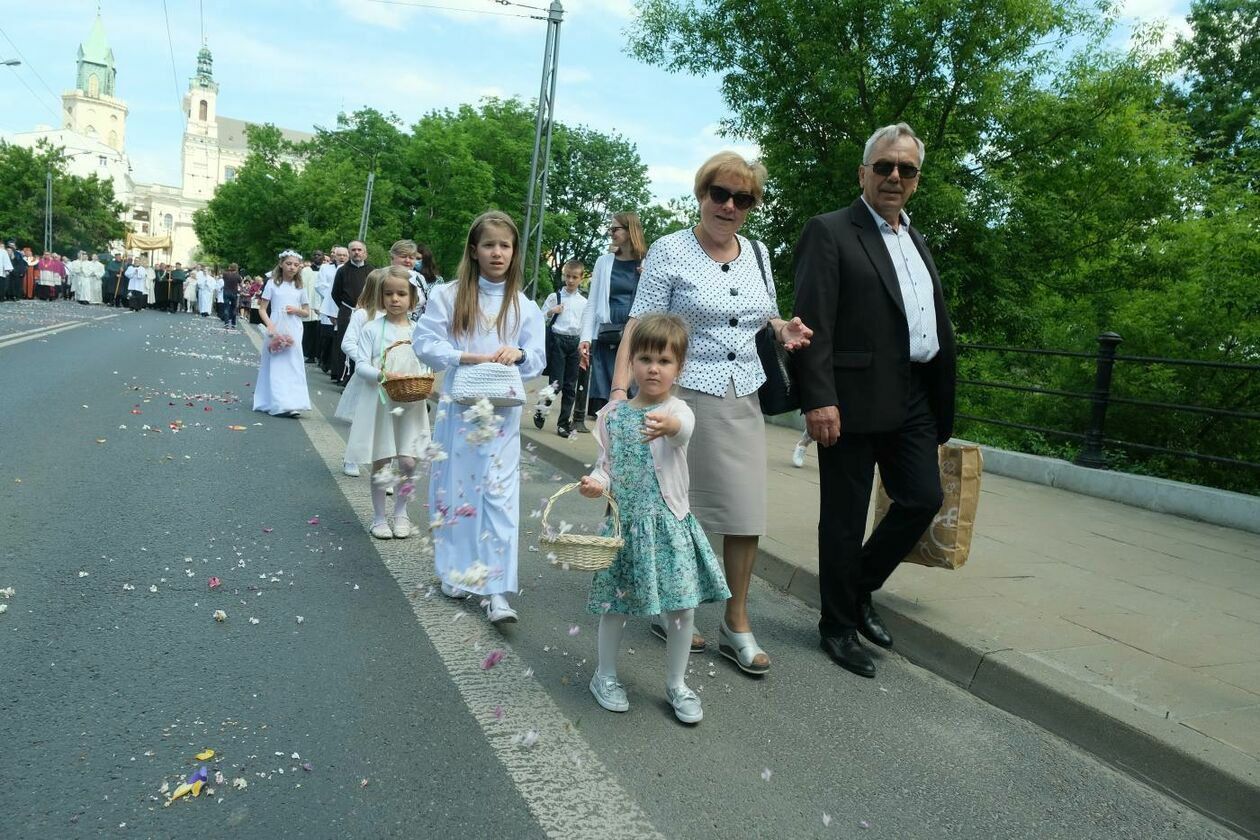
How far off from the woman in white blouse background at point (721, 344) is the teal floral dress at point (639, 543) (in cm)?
44

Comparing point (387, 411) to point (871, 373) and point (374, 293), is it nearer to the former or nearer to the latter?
point (374, 293)

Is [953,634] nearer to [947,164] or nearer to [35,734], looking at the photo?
[35,734]

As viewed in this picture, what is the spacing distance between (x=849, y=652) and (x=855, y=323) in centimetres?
139

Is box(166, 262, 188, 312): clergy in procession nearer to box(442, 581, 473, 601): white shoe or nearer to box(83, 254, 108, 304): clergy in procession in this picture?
box(83, 254, 108, 304): clergy in procession

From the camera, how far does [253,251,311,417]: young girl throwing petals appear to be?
37.3ft

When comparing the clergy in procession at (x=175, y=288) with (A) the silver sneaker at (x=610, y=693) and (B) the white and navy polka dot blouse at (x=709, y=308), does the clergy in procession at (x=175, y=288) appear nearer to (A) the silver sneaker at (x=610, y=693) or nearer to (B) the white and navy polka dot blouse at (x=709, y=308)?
(B) the white and navy polka dot blouse at (x=709, y=308)

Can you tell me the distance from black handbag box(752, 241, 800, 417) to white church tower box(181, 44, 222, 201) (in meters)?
184

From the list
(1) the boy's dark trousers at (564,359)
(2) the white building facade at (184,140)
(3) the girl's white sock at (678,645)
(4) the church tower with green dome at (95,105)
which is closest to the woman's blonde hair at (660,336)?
(3) the girl's white sock at (678,645)

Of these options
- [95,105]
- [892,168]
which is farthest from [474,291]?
[95,105]

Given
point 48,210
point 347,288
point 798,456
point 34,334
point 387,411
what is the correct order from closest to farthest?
point 387,411 < point 798,456 < point 347,288 < point 34,334 < point 48,210

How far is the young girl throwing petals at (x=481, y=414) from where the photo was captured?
451 centimetres

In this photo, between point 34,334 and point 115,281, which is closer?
point 34,334

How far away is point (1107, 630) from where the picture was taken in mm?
4645

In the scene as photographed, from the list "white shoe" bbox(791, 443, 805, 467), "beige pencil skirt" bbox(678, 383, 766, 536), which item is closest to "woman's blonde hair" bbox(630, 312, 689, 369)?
"beige pencil skirt" bbox(678, 383, 766, 536)
